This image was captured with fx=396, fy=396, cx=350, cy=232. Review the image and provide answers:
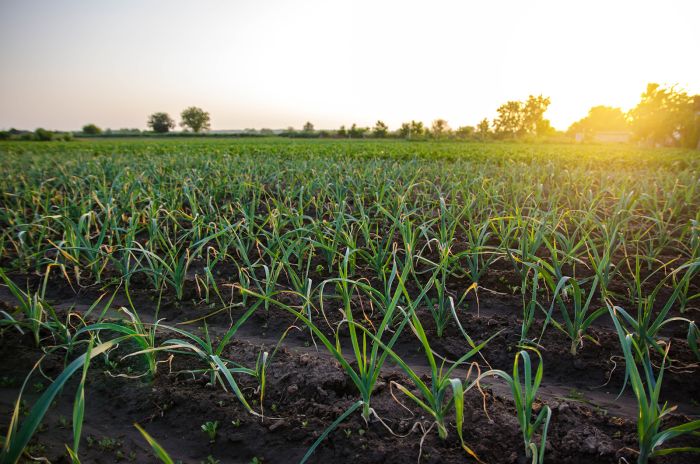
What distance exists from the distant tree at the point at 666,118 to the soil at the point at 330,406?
5151 centimetres

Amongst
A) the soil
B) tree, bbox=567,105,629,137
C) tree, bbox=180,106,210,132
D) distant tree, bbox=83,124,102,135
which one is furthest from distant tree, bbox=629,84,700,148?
tree, bbox=180,106,210,132

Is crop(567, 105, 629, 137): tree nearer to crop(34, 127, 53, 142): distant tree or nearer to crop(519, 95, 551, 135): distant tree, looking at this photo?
crop(519, 95, 551, 135): distant tree

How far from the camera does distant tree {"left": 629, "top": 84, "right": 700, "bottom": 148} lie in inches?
1636

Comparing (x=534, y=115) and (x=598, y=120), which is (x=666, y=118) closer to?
(x=534, y=115)

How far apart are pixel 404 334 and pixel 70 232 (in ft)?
8.89

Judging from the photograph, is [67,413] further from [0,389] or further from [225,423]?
[225,423]

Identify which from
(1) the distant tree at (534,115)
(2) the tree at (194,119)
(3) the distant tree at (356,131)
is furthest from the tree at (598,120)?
(2) the tree at (194,119)

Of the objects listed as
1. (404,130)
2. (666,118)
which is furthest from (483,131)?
(666,118)

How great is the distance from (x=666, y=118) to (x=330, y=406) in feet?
191

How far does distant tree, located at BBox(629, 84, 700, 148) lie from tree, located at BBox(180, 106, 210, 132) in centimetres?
9851

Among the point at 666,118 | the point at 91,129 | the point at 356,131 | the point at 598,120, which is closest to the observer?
the point at 666,118

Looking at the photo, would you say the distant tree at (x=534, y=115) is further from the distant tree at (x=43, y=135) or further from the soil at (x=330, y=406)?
the soil at (x=330, y=406)

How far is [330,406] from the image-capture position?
6.03ft

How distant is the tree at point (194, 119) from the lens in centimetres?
10978
